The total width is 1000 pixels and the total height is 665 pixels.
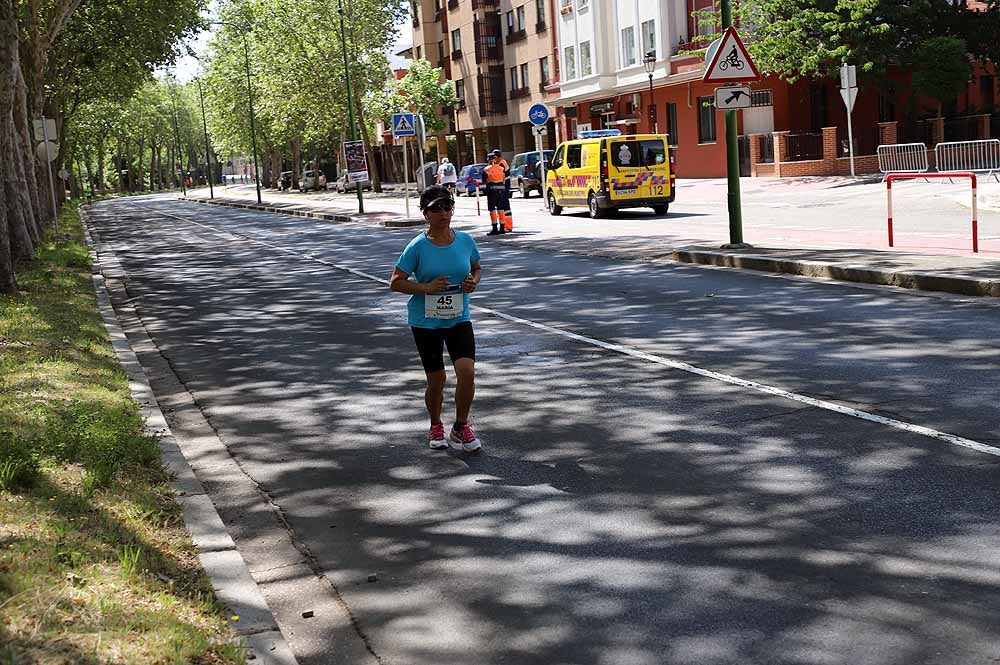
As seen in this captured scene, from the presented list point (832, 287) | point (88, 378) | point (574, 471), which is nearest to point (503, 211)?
point (832, 287)

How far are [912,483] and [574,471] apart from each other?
172cm

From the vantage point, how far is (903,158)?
114 ft

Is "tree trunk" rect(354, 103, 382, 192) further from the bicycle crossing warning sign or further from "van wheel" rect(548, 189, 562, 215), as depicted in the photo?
the bicycle crossing warning sign

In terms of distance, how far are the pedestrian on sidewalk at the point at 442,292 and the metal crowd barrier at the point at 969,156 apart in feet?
85.9

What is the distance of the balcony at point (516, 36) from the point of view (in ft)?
221

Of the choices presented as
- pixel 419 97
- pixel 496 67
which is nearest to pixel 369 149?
pixel 419 97

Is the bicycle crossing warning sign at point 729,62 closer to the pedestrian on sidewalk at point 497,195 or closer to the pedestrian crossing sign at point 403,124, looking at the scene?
the pedestrian on sidewalk at point 497,195

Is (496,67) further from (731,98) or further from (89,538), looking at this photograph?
(89,538)

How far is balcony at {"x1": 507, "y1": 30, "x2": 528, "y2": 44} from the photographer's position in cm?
6744

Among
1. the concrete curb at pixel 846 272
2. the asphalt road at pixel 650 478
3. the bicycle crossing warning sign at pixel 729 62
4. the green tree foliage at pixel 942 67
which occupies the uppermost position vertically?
the green tree foliage at pixel 942 67

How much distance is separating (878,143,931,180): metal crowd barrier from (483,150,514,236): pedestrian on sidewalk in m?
13.1

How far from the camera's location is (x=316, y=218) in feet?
139

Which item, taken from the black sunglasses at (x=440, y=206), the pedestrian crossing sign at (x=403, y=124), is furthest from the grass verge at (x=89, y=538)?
the pedestrian crossing sign at (x=403, y=124)

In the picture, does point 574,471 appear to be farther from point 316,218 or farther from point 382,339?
point 316,218
